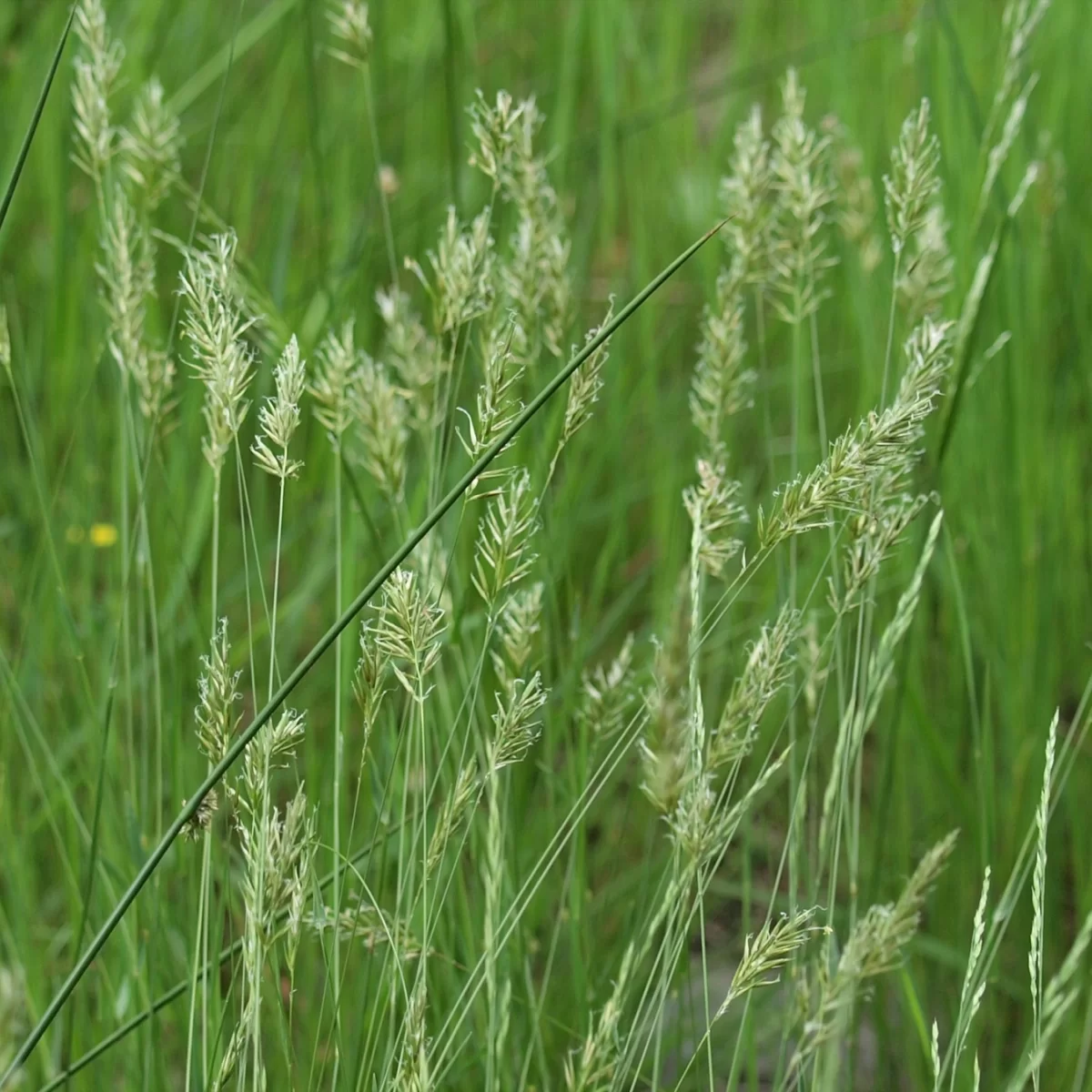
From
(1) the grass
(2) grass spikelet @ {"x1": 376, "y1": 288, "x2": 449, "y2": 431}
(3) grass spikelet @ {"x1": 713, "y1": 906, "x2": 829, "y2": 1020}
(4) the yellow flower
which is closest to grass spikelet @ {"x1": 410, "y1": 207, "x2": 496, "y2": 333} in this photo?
(1) the grass

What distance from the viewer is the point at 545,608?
1.47 metres

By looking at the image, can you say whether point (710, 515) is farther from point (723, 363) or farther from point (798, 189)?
point (798, 189)

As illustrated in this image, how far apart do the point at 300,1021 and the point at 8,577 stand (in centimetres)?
78

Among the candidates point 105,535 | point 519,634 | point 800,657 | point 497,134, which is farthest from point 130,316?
point 105,535

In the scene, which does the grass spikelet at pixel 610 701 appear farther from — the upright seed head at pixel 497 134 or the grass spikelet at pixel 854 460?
the upright seed head at pixel 497 134

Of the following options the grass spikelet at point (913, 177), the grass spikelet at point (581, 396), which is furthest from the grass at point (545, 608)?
the grass spikelet at point (913, 177)

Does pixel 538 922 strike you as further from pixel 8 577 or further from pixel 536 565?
pixel 8 577

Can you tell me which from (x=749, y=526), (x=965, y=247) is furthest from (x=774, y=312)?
(x=965, y=247)

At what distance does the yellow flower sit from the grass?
0.04 meters

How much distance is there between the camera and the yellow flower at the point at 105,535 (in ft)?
6.26

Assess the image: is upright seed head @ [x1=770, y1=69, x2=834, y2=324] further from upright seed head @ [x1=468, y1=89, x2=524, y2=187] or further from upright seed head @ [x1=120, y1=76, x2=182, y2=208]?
upright seed head @ [x1=120, y1=76, x2=182, y2=208]

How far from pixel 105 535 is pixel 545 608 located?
880 millimetres

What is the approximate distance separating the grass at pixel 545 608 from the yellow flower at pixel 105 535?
0.12 feet

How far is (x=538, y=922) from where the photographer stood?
1468 millimetres
